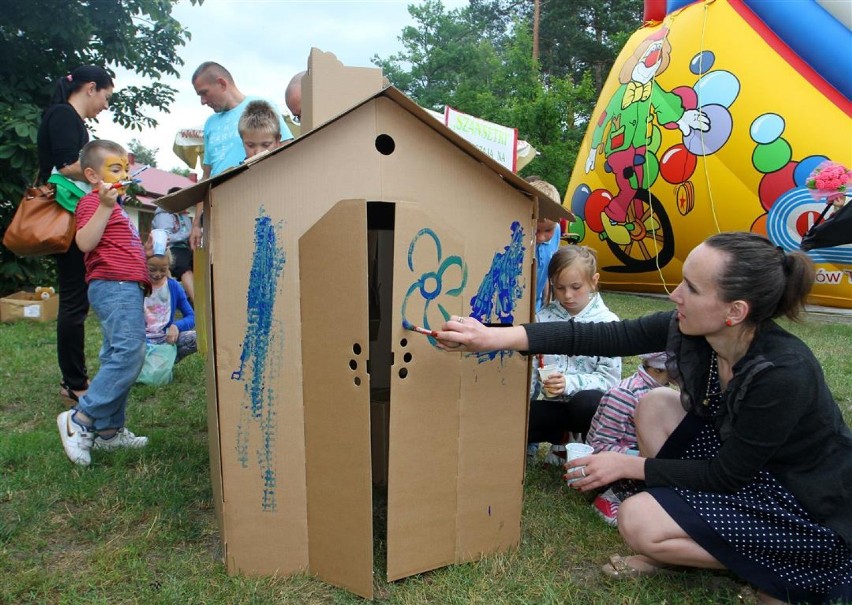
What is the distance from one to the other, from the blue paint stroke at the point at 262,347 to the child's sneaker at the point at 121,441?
1.26m

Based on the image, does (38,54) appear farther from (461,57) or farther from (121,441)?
(461,57)

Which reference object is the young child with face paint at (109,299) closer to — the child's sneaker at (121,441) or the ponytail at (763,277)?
the child's sneaker at (121,441)

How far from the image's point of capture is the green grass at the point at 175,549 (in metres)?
1.71

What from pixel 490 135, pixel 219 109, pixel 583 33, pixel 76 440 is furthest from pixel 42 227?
pixel 583 33

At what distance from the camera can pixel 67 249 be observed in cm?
297

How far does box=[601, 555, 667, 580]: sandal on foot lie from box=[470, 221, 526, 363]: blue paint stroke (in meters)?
0.74

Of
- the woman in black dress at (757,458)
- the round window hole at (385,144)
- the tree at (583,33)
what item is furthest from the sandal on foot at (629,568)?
the tree at (583,33)

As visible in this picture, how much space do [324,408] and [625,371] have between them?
10.5 feet

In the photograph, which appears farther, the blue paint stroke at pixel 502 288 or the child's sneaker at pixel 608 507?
the child's sneaker at pixel 608 507

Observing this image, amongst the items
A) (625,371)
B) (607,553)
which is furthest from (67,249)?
(625,371)

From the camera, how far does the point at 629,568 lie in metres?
1.86

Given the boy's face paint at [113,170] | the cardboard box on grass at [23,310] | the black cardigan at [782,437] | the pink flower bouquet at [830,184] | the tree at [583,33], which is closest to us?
the black cardigan at [782,437]

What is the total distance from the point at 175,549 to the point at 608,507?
1509 mm

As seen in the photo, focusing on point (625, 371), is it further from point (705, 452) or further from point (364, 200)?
point (364, 200)
